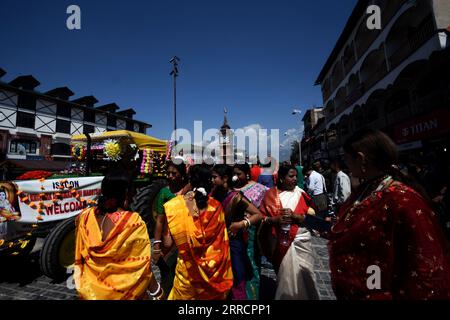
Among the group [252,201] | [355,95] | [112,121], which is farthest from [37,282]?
[112,121]

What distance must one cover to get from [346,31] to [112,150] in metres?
21.9

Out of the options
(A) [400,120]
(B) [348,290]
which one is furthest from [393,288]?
(A) [400,120]

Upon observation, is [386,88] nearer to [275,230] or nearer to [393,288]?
[275,230]

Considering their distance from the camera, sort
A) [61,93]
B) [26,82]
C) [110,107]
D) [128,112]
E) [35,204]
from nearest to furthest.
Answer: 1. [35,204]
2. [26,82]
3. [61,93]
4. [110,107]
5. [128,112]

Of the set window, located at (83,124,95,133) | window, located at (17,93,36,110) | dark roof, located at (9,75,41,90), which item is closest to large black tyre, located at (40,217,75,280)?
window, located at (17,93,36,110)

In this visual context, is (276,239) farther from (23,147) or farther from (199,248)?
(23,147)

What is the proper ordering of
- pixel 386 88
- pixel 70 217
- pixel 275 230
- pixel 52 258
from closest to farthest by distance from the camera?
pixel 275 230 < pixel 52 258 < pixel 70 217 < pixel 386 88

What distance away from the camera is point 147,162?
6.27 m

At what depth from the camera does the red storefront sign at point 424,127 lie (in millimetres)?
9023

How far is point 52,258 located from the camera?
357cm

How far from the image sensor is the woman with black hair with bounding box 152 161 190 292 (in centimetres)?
255

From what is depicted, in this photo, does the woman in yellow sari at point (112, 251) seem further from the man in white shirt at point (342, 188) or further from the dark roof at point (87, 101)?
the dark roof at point (87, 101)

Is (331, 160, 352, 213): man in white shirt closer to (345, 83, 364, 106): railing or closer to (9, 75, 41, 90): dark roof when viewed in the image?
(345, 83, 364, 106): railing

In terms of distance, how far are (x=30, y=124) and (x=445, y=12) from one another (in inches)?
1325
